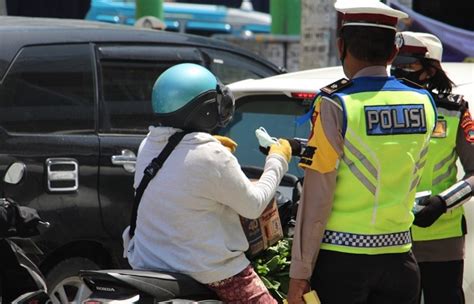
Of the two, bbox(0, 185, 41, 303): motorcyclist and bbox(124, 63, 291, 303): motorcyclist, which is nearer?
bbox(124, 63, 291, 303): motorcyclist

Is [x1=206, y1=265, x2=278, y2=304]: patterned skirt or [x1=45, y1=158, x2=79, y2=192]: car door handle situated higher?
[x1=206, y1=265, x2=278, y2=304]: patterned skirt

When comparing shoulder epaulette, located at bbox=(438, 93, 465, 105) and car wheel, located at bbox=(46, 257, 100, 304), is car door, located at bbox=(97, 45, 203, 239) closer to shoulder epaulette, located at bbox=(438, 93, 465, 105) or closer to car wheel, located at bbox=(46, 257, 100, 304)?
car wheel, located at bbox=(46, 257, 100, 304)

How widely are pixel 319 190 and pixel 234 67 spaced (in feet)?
11.1

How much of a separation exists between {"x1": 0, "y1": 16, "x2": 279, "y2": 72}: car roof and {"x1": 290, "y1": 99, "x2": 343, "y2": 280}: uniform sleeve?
2.57m

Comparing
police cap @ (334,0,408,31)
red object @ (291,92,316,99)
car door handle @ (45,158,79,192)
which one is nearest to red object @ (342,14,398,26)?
police cap @ (334,0,408,31)

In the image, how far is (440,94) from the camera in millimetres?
4492

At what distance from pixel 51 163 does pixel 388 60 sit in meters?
2.50

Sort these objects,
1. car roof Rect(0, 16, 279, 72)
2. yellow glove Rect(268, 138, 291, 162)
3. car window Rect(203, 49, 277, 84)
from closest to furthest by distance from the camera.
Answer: yellow glove Rect(268, 138, 291, 162), car roof Rect(0, 16, 279, 72), car window Rect(203, 49, 277, 84)

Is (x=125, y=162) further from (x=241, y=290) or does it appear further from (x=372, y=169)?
(x=372, y=169)

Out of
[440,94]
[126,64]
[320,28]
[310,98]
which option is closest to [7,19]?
[126,64]

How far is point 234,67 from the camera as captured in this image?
680 centimetres

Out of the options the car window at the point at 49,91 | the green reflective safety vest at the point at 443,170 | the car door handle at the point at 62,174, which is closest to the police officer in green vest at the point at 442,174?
the green reflective safety vest at the point at 443,170

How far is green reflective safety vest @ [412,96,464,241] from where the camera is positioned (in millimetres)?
4391

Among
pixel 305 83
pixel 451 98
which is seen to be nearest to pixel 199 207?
pixel 451 98
